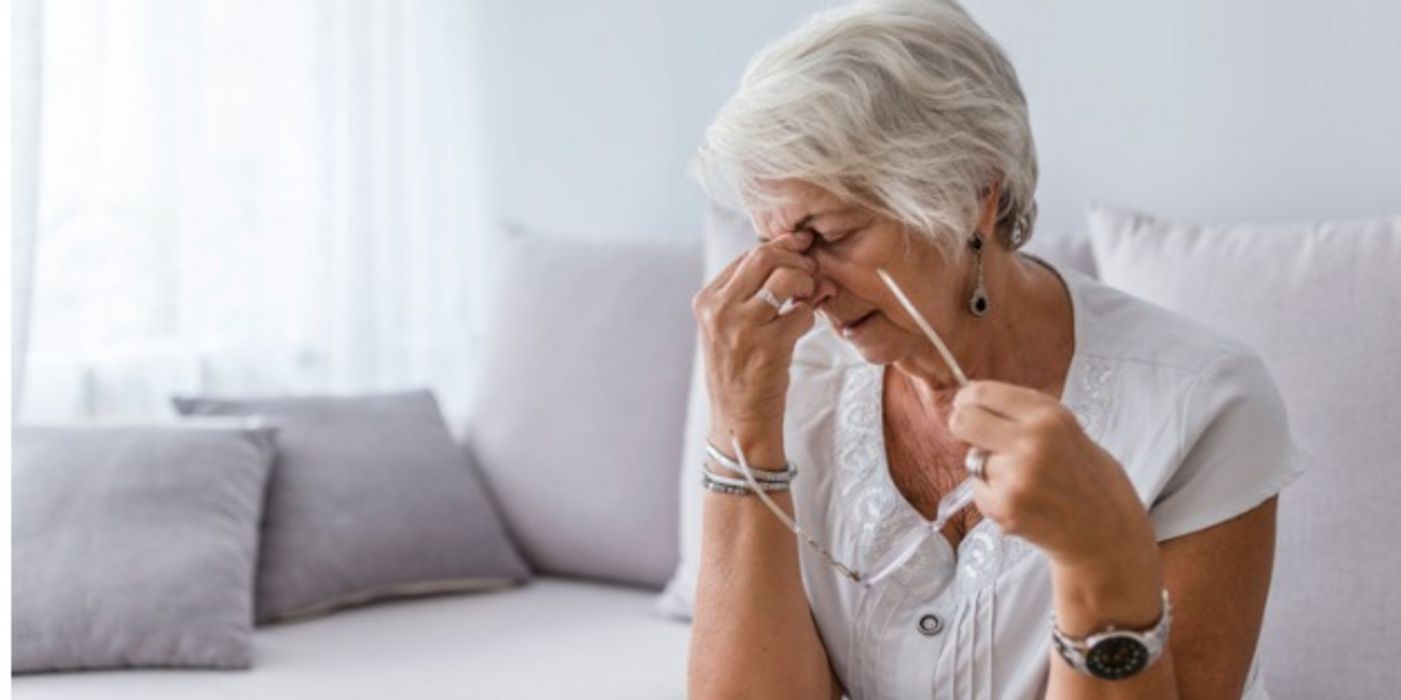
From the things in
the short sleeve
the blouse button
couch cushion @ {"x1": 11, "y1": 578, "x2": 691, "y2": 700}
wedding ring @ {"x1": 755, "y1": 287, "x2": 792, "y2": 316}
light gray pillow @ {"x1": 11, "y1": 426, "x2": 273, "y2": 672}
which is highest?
wedding ring @ {"x1": 755, "y1": 287, "x2": 792, "y2": 316}

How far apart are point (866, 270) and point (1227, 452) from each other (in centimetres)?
33

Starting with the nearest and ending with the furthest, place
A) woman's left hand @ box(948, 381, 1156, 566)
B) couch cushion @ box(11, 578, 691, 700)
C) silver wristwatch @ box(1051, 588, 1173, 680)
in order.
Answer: woman's left hand @ box(948, 381, 1156, 566) → silver wristwatch @ box(1051, 588, 1173, 680) → couch cushion @ box(11, 578, 691, 700)

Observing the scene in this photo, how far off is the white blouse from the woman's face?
152mm

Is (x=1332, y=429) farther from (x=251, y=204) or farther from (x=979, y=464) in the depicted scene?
(x=251, y=204)

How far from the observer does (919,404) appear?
Result: 176 centimetres

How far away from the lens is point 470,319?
10.5 feet

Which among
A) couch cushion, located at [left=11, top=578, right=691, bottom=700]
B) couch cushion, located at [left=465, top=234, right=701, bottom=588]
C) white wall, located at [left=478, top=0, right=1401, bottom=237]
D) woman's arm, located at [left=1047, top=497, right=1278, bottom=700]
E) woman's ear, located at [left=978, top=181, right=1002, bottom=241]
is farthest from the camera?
couch cushion, located at [left=465, top=234, right=701, bottom=588]

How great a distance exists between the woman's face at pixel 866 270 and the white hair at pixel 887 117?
0.02 metres

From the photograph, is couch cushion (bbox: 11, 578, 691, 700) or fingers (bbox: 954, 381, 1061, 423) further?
couch cushion (bbox: 11, 578, 691, 700)

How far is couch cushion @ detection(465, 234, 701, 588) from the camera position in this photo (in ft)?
8.53

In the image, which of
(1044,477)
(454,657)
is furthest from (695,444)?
(1044,477)

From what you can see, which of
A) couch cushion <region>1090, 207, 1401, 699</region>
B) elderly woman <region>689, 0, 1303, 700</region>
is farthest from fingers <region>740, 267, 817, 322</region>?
couch cushion <region>1090, 207, 1401, 699</region>

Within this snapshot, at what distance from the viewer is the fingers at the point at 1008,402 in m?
1.23

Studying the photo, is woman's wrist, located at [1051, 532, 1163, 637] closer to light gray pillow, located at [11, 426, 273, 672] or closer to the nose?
the nose
